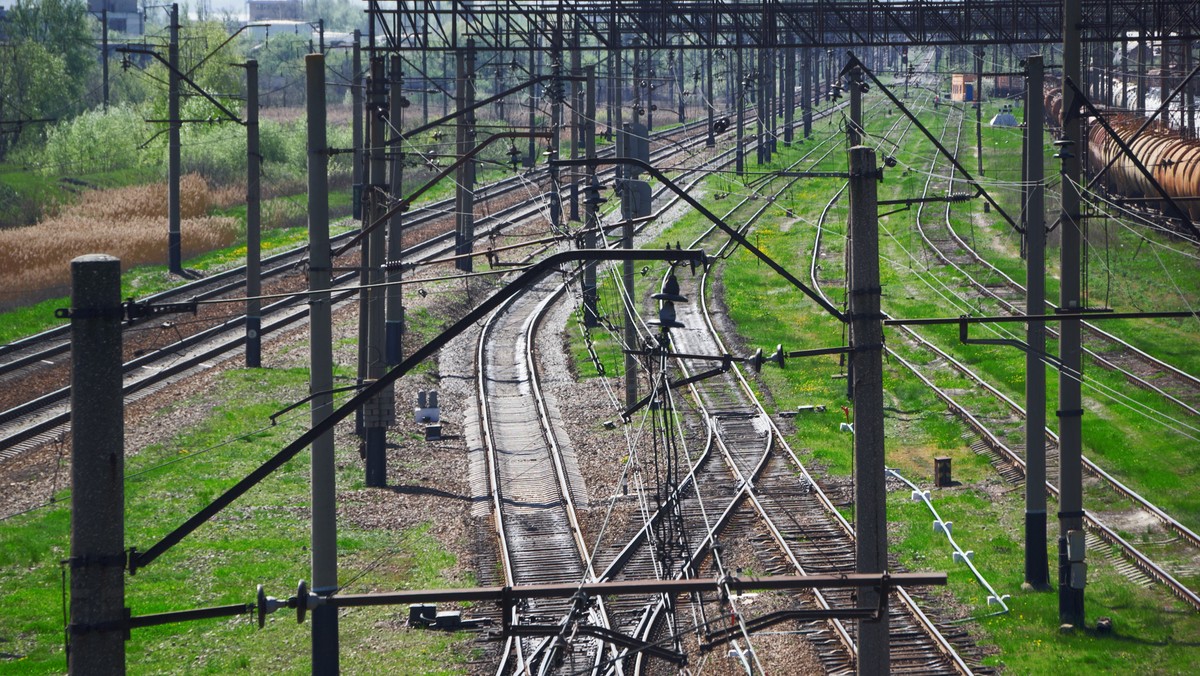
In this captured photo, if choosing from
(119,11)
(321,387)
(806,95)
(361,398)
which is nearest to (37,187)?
(806,95)

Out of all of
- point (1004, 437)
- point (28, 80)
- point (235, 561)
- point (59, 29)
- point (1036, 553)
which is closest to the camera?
point (1036, 553)

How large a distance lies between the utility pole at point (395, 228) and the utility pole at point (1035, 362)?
8866mm

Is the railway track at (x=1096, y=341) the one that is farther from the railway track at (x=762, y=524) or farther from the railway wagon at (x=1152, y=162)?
the railway track at (x=762, y=524)

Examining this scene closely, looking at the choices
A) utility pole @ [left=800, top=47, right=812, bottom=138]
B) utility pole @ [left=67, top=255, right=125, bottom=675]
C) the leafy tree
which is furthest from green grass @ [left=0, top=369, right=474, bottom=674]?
the leafy tree

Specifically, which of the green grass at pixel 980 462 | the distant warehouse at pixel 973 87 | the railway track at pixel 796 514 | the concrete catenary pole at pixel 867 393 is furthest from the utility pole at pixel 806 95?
the concrete catenary pole at pixel 867 393

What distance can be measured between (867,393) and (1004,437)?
44.4 ft

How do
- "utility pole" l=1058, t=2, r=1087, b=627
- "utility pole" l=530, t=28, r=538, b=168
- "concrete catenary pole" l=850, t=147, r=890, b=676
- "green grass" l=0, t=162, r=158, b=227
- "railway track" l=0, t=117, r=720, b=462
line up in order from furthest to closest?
"green grass" l=0, t=162, r=158, b=227, "utility pole" l=530, t=28, r=538, b=168, "railway track" l=0, t=117, r=720, b=462, "utility pole" l=1058, t=2, r=1087, b=627, "concrete catenary pole" l=850, t=147, r=890, b=676

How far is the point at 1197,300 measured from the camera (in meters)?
30.5

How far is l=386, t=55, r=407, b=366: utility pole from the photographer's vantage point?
23.1 m

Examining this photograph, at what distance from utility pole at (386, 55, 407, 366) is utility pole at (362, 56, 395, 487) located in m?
0.35

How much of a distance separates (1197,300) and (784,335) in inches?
357

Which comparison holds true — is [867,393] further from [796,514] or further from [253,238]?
[253,238]

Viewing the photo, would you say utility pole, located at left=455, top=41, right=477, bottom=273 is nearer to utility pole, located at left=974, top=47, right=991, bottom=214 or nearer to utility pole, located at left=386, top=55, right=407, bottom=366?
utility pole, located at left=386, top=55, right=407, bottom=366

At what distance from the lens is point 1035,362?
1562 cm
